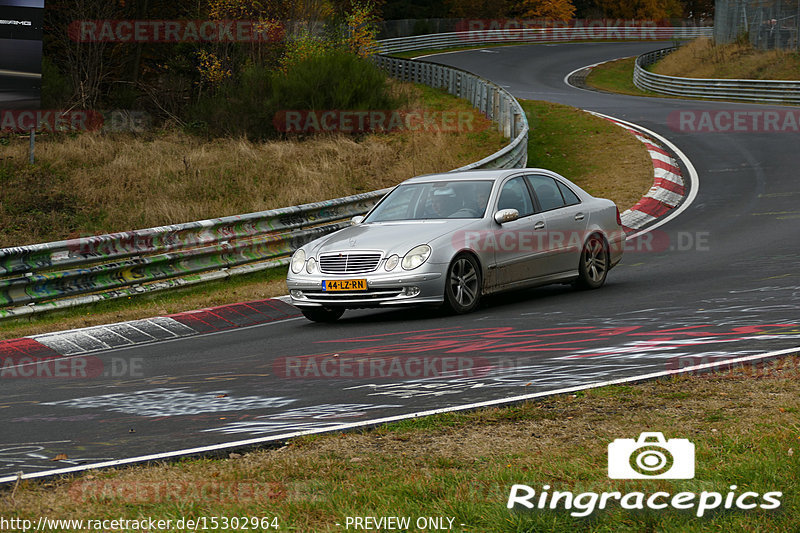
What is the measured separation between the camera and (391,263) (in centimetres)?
1086

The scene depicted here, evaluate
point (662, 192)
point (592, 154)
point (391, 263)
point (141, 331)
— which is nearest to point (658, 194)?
point (662, 192)

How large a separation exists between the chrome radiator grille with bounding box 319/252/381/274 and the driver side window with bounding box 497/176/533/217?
1742mm

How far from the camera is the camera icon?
15.4ft

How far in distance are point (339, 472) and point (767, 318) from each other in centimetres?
551

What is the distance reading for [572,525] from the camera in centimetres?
420

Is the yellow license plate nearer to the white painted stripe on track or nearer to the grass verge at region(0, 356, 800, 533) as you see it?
the white painted stripe on track

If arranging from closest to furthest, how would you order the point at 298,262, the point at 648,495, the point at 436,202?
the point at 648,495
the point at 298,262
the point at 436,202

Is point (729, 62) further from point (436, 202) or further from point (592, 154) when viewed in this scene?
point (436, 202)

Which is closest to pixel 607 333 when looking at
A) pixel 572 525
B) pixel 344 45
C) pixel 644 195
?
pixel 572 525

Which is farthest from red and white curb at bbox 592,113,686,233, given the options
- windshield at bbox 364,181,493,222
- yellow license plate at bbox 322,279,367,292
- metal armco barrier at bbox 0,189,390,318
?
yellow license plate at bbox 322,279,367,292

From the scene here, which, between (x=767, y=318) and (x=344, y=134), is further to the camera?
(x=344, y=134)

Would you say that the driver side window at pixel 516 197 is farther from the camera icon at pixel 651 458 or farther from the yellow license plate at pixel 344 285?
the camera icon at pixel 651 458

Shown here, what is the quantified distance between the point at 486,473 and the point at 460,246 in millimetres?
6192

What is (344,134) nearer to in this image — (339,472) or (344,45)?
(344,45)
